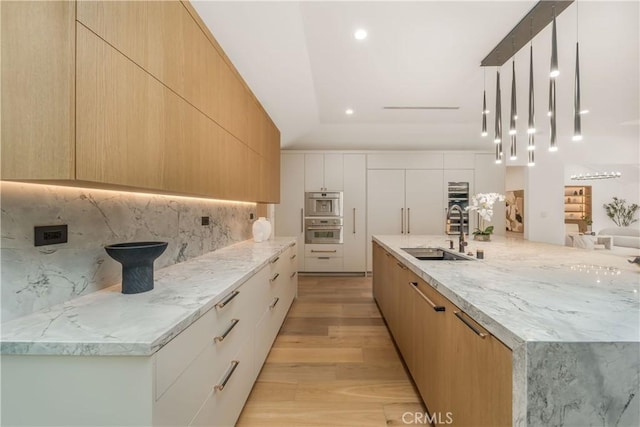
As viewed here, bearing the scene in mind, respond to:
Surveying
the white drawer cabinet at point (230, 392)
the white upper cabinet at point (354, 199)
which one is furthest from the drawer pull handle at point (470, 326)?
the white upper cabinet at point (354, 199)

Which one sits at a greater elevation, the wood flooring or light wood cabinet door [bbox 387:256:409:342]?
light wood cabinet door [bbox 387:256:409:342]

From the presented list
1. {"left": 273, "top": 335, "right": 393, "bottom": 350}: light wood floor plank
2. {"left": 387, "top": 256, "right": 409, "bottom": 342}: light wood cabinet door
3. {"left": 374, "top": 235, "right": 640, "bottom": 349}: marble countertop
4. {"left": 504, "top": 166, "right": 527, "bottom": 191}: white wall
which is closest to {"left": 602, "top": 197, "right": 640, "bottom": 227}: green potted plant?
{"left": 504, "top": 166, "right": 527, "bottom": 191}: white wall

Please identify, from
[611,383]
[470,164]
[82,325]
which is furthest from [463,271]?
[470,164]

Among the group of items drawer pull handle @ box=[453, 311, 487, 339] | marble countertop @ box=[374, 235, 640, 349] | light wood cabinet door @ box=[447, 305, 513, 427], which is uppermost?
marble countertop @ box=[374, 235, 640, 349]

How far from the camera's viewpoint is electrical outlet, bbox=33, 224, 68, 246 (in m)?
1.04

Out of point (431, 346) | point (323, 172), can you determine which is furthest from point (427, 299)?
point (323, 172)

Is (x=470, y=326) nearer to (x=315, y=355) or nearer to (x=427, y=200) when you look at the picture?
(x=315, y=355)

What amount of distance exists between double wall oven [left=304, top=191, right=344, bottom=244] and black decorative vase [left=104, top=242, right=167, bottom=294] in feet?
13.2

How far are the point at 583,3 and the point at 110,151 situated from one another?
9.94 feet

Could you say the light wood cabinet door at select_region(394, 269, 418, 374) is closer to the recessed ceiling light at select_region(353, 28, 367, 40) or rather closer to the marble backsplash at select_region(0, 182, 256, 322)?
the marble backsplash at select_region(0, 182, 256, 322)

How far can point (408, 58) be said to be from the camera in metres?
2.68

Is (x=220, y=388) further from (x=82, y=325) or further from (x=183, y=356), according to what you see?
(x=82, y=325)

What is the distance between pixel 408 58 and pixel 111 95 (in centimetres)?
257

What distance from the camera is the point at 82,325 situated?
0.91 meters
